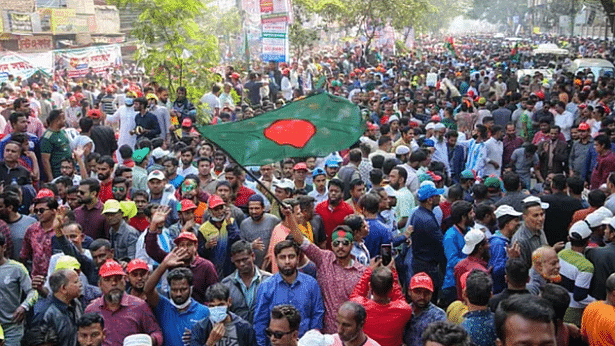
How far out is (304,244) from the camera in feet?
18.8

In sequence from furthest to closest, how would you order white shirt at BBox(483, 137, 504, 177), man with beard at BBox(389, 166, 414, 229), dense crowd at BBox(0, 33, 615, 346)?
1. white shirt at BBox(483, 137, 504, 177)
2. man with beard at BBox(389, 166, 414, 229)
3. dense crowd at BBox(0, 33, 615, 346)

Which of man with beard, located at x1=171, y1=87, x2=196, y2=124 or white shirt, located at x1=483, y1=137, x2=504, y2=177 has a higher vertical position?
man with beard, located at x1=171, y1=87, x2=196, y2=124

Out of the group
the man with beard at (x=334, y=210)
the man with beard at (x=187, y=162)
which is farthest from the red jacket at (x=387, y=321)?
the man with beard at (x=187, y=162)

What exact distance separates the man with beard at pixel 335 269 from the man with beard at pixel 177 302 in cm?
88

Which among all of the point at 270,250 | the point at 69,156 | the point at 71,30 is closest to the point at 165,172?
the point at 69,156

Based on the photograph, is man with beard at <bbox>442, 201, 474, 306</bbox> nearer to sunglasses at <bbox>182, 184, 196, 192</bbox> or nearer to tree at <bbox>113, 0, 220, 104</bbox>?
sunglasses at <bbox>182, 184, 196, 192</bbox>

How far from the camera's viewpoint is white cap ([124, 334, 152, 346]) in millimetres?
4638

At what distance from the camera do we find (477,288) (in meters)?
4.73

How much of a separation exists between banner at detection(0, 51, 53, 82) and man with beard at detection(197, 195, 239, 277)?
16.3 meters

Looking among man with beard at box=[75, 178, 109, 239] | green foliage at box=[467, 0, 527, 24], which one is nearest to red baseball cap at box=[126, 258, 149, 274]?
man with beard at box=[75, 178, 109, 239]

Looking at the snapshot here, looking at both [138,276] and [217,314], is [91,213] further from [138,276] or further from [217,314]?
[217,314]

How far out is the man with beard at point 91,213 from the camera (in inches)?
280

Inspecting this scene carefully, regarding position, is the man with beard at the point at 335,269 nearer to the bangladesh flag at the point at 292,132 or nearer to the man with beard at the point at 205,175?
the bangladesh flag at the point at 292,132

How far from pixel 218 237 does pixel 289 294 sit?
1.56 metres
